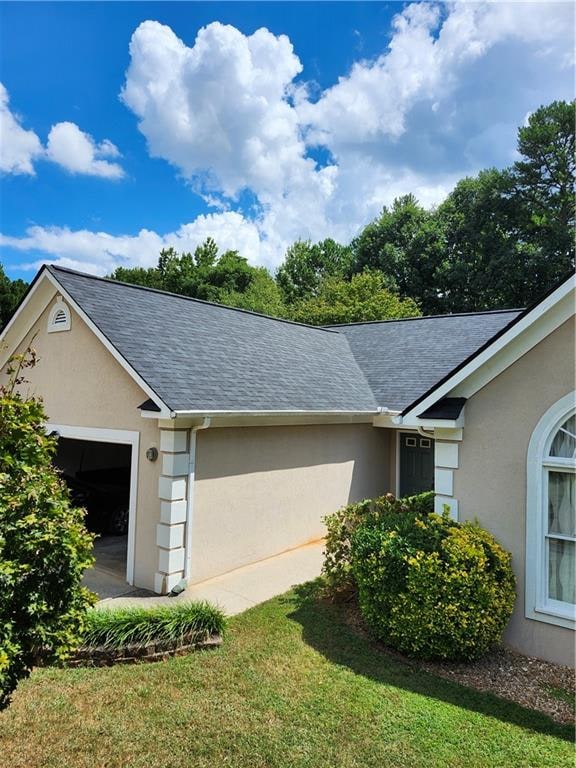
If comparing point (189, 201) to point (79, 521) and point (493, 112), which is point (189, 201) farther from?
point (79, 521)

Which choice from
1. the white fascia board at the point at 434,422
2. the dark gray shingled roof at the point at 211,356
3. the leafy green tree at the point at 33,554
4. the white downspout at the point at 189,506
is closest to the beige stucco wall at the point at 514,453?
the white fascia board at the point at 434,422

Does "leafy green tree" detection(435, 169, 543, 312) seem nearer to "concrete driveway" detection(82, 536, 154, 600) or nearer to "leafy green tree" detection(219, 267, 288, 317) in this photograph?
"leafy green tree" detection(219, 267, 288, 317)

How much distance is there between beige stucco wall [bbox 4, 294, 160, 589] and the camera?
27.8ft

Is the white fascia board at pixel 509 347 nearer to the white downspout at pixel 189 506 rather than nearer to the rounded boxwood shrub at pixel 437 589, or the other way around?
the rounded boxwood shrub at pixel 437 589

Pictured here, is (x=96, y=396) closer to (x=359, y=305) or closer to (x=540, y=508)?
(x=540, y=508)

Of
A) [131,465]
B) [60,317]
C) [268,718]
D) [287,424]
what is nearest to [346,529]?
[287,424]

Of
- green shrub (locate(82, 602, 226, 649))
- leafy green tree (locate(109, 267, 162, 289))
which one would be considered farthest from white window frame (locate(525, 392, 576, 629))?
leafy green tree (locate(109, 267, 162, 289))

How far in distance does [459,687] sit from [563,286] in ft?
16.5

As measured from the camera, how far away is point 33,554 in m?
3.57

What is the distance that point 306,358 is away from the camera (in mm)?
14023

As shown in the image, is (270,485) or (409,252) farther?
(409,252)

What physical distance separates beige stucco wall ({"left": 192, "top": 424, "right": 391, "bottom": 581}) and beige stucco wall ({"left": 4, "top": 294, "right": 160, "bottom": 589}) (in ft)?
2.92

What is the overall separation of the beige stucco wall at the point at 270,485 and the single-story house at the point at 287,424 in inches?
1.5

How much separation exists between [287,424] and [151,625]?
5.01 meters
